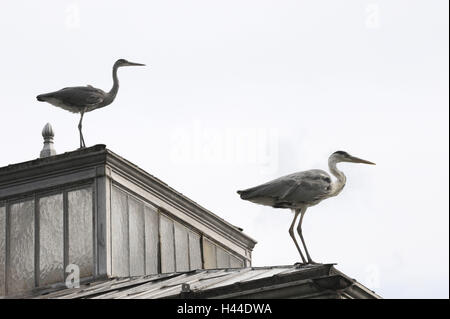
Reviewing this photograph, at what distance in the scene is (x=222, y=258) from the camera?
29.7m

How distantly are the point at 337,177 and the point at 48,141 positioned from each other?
334 inches

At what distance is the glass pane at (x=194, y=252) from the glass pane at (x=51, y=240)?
3120mm

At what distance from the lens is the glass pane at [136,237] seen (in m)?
26.4

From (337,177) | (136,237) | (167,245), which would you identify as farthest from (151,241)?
(337,177)

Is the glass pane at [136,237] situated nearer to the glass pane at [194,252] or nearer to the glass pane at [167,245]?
the glass pane at [167,245]

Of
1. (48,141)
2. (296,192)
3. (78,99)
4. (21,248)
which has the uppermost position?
(78,99)

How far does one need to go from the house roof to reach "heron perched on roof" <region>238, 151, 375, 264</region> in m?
1.01

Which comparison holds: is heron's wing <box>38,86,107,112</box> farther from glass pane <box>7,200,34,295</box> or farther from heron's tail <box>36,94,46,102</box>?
glass pane <box>7,200,34,295</box>

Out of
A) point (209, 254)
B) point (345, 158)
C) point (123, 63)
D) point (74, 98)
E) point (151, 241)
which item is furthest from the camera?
point (123, 63)

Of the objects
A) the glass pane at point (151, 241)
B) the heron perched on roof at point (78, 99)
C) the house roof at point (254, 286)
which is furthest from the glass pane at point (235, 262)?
the house roof at point (254, 286)

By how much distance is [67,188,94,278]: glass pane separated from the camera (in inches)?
1016

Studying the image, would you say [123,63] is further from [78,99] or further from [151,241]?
[151,241]

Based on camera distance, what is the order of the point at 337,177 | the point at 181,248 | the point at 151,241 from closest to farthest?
the point at 337,177, the point at 151,241, the point at 181,248
